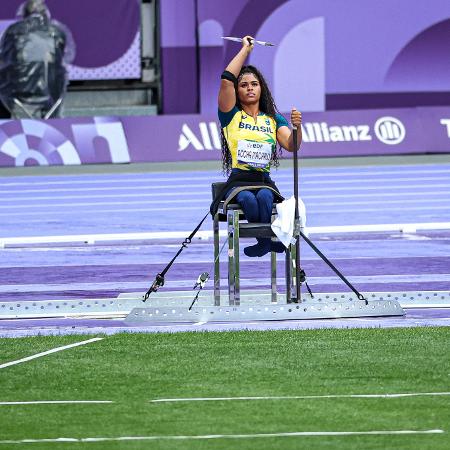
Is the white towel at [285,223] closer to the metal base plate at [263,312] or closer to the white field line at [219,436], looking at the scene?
the metal base plate at [263,312]

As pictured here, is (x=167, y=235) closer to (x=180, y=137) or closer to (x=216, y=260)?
(x=216, y=260)

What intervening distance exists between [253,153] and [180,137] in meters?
17.2

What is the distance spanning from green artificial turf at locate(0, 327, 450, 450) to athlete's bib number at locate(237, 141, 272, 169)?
123 centimetres

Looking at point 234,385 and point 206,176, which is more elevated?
point 234,385

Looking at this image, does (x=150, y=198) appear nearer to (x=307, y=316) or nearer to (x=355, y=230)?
(x=355, y=230)

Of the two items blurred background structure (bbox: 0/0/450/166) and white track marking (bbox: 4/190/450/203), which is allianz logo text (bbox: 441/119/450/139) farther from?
white track marking (bbox: 4/190/450/203)

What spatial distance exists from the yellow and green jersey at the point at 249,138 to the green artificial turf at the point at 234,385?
123cm

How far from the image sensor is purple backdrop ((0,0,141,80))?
3216cm

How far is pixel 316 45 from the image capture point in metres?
32.8

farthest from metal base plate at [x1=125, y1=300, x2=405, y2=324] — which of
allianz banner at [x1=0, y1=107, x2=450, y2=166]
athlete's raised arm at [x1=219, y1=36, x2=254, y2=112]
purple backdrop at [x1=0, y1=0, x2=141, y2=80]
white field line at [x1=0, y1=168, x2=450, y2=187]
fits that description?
purple backdrop at [x1=0, y1=0, x2=141, y2=80]

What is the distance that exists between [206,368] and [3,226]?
1034cm

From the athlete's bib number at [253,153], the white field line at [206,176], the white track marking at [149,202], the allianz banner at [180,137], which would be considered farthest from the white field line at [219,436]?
the allianz banner at [180,137]

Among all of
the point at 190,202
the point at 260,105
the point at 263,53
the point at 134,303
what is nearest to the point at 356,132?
the point at 263,53

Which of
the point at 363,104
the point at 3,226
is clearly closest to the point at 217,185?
the point at 3,226
